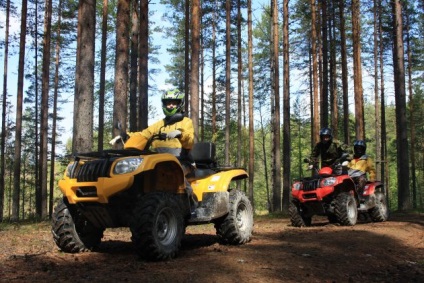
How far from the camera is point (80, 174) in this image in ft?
16.5

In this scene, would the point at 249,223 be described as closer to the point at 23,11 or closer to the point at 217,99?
the point at 23,11

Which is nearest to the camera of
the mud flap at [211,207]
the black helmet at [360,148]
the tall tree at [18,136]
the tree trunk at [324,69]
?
the mud flap at [211,207]

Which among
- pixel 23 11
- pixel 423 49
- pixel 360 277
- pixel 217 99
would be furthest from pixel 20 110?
pixel 423 49

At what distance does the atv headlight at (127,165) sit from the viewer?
478 centimetres

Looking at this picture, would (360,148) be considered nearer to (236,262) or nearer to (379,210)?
(379,210)

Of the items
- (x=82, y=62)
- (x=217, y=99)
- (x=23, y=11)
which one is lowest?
(x=82, y=62)

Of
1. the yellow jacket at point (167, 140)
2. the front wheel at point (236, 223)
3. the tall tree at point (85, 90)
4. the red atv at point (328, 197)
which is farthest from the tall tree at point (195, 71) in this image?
the yellow jacket at point (167, 140)

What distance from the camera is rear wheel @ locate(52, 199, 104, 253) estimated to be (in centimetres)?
537

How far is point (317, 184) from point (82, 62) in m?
6.32

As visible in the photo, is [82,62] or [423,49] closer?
[82,62]

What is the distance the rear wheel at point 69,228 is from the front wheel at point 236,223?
81.4 inches

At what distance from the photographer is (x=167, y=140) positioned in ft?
19.7

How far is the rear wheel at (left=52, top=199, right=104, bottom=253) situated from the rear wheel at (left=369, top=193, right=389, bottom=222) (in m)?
8.77

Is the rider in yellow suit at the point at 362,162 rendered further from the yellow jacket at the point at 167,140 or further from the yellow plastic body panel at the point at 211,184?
the yellow jacket at the point at 167,140
